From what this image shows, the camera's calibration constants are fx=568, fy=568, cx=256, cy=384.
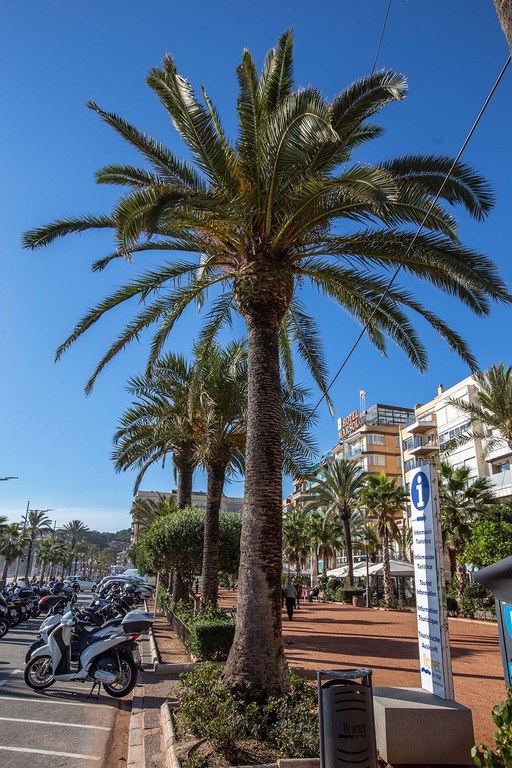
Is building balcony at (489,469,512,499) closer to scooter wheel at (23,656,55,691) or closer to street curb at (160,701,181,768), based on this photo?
scooter wheel at (23,656,55,691)

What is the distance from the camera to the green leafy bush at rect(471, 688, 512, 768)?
309 centimetres

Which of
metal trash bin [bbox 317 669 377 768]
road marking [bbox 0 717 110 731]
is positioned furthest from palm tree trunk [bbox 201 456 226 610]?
metal trash bin [bbox 317 669 377 768]

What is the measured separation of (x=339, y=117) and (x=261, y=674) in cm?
787

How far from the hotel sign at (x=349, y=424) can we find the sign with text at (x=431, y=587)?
261 ft

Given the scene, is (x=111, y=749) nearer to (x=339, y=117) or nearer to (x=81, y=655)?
(x=81, y=655)

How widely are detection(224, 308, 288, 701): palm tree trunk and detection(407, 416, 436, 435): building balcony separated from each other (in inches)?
2041

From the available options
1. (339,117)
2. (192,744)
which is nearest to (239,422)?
(339,117)

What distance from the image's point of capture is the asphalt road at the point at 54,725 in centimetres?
646

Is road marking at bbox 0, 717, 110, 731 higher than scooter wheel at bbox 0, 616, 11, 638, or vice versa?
scooter wheel at bbox 0, 616, 11, 638

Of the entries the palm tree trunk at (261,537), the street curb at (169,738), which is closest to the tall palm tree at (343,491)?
the palm tree trunk at (261,537)

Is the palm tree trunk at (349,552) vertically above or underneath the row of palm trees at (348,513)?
underneath

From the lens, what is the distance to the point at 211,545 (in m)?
15.5

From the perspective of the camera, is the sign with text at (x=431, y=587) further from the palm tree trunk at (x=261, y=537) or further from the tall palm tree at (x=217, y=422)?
the tall palm tree at (x=217, y=422)

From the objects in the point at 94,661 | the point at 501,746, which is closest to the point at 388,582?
the point at 94,661
